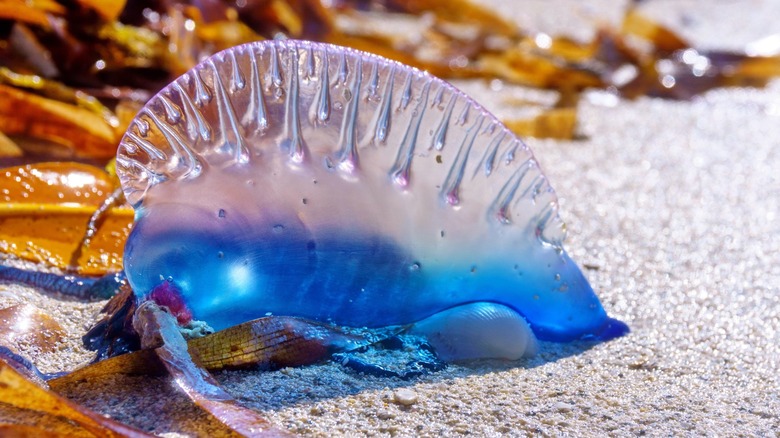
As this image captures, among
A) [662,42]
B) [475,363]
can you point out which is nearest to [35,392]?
[475,363]

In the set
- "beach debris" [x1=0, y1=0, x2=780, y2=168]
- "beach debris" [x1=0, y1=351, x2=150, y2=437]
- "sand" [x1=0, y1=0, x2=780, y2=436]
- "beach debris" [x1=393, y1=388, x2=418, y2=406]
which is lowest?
"beach debris" [x1=0, y1=351, x2=150, y2=437]

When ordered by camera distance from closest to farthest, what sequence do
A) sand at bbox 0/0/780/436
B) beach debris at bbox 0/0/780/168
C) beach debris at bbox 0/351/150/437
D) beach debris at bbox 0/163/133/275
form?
beach debris at bbox 0/351/150/437 < sand at bbox 0/0/780/436 < beach debris at bbox 0/163/133/275 < beach debris at bbox 0/0/780/168

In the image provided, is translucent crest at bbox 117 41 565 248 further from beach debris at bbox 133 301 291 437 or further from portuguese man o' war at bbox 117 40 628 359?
beach debris at bbox 133 301 291 437

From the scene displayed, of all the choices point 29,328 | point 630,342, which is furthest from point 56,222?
point 630,342

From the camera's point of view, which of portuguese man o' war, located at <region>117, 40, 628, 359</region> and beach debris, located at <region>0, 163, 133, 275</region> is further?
beach debris, located at <region>0, 163, 133, 275</region>

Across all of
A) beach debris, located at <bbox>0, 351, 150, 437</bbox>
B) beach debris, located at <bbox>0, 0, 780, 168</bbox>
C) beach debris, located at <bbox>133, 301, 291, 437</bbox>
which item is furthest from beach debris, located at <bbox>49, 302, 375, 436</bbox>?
beach debris, located at <bbox>0, 0, 780, 168</bbox>

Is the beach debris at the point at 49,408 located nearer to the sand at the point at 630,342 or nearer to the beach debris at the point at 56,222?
the sand at the point at 630,342

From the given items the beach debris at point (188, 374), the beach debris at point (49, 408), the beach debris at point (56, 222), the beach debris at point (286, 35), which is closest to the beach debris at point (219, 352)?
the beach debris at point (188, 374)

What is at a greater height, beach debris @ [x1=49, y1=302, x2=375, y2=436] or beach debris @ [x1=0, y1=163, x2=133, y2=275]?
beach debris @ [x1=0, y1=163, x2=133, y2=275]
